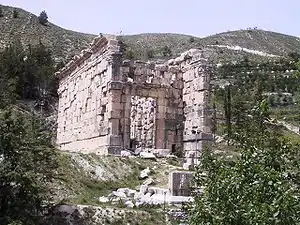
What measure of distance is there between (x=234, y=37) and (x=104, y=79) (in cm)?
7877

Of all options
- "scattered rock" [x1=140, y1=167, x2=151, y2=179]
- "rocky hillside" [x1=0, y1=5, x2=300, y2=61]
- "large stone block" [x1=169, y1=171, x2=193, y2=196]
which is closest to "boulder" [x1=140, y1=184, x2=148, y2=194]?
"large stone block" [x1=169, y1=171, x2=193, y2=196]

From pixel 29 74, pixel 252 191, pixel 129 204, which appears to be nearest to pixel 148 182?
pixel 129 204

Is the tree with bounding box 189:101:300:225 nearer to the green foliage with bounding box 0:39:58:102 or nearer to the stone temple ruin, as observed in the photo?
the stone temple ruin

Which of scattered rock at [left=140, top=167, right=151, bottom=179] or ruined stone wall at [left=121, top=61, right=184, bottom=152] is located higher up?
ruined stone wall at [left=121, top=61, right=184, bottom=152]

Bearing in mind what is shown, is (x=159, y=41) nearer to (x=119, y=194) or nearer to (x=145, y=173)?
(x=145, y=173)

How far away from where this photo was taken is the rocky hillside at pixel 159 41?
73.1m

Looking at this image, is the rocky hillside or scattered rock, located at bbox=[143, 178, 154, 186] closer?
scattered rock, located at bbox=[143, 178, 154, 186]

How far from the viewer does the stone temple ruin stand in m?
29.1

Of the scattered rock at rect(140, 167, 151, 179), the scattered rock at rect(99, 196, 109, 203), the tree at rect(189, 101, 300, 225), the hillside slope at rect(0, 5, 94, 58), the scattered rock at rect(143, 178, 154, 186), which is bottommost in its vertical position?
the scattered rock at rect(99, 196, 109, 203)

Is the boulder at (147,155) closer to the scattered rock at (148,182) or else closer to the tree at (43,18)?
the scattered rock at (148,182)

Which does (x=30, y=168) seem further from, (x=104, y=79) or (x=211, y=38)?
(x=211, y=38)

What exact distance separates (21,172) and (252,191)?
28.3 feet

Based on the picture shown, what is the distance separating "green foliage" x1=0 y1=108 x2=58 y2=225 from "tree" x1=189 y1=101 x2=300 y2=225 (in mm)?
6766

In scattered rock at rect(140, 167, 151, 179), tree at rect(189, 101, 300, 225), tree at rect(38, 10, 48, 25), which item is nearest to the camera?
tree at rect(189, 101, 300, 225)
